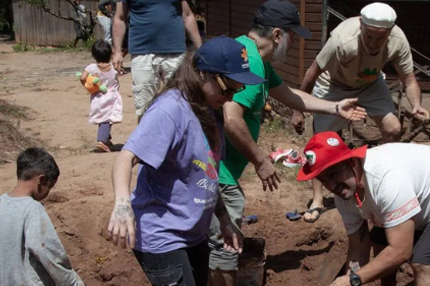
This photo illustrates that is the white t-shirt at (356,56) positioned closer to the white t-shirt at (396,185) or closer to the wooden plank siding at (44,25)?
the white t-shirt at (396,185)

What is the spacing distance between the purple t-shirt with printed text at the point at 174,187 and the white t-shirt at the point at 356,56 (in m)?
2.70

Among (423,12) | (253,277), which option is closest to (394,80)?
(423,12)

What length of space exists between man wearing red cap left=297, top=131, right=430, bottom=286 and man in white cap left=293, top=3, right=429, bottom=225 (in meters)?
1.87

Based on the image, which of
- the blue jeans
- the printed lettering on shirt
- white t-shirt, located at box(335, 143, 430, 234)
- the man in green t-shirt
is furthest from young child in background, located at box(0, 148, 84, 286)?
the printed lettering on shirt

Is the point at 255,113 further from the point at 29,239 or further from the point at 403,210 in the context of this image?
the point at 29,239

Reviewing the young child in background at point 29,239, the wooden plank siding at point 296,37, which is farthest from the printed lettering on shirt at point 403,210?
the wooden plank siding at point 296,37

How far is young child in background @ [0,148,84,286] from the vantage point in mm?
3674

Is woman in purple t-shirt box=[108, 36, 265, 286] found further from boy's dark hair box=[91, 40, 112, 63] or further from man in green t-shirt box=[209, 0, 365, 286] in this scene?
boy's dark hair box=[91, 40, 112, 63]

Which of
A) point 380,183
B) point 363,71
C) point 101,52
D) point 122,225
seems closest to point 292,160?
point 363,71

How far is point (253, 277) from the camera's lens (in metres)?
5.32

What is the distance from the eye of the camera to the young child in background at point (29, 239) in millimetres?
3674

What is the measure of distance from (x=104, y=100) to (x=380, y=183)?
524 cm

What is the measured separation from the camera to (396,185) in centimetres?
365

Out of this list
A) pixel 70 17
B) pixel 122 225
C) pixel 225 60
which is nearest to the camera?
pixel 122 225
